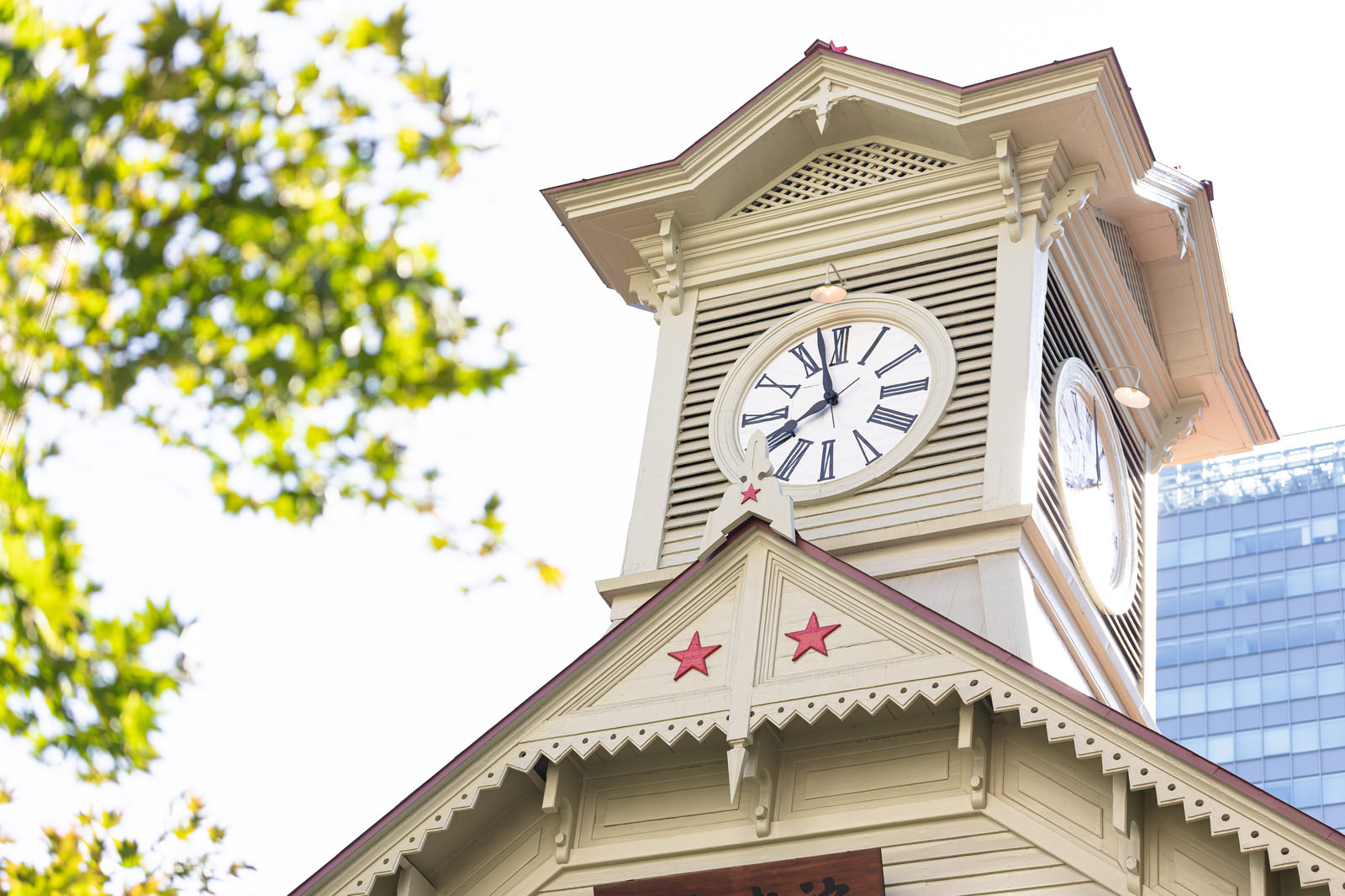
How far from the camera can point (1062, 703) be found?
10430mm

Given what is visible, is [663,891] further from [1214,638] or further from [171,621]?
[1214,638]

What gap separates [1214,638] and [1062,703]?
95520mm

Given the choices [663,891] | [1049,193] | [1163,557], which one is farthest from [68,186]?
[1163,557]

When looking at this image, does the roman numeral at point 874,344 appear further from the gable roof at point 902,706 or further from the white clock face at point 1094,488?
the gable roof at point 902,706

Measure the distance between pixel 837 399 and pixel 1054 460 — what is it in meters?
1.85

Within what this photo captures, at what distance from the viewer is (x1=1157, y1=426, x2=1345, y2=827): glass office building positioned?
93438 mm

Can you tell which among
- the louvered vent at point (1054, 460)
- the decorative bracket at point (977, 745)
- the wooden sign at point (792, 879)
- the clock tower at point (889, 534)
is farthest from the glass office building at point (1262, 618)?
the wooden sign at point (792, 879)

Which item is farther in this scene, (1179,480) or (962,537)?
(1179,480)

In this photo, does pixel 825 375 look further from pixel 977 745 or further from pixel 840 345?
pixel 977 745

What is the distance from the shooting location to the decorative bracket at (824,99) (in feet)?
53.5

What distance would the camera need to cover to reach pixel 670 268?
16359 mm

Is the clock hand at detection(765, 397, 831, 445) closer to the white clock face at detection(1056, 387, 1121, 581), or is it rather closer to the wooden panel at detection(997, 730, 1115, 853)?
the white clock face at detection(1056, 387, 1121, 581)

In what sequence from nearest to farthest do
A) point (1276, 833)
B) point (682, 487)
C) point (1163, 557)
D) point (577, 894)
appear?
1. point (1276, 833)
2. point (577, 894)
3. point (682, 487)
4. point (1163, 557)

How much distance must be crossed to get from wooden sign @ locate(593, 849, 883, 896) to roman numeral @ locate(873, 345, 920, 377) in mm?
5374
